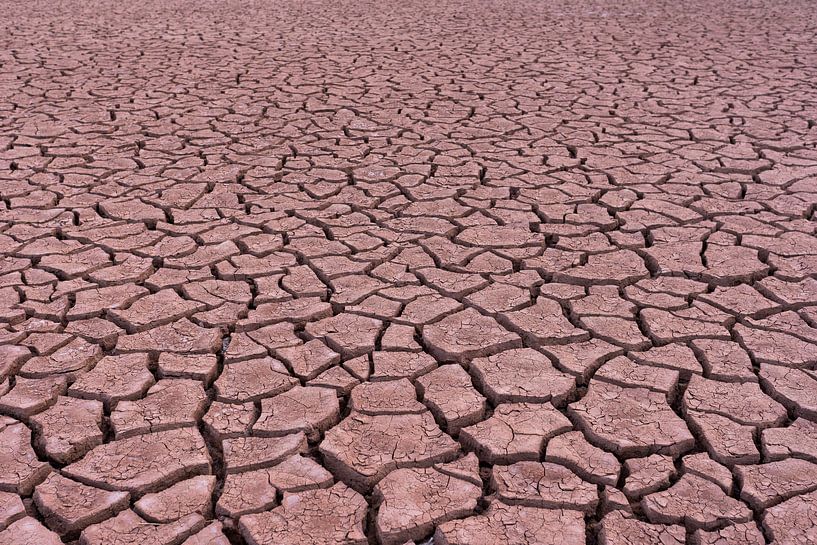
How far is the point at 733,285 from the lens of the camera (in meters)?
2.82

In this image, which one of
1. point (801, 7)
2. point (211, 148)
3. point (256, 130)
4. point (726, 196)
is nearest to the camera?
point (726, 196)

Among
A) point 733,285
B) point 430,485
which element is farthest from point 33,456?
point 733,285

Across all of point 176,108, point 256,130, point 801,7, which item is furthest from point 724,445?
point 801,7

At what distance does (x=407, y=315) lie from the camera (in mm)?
2602

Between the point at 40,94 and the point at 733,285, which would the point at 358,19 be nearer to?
the point at 40,94

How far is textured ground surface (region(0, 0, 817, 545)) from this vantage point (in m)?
1.80

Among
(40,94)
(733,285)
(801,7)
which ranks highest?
(801,7)

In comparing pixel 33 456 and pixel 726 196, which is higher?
pixel 726 196

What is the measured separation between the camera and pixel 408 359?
2.36m

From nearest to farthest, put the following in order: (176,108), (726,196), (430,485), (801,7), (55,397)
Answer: (430,485) < (55,397) < (726,196) < (176,108) < (801,7)

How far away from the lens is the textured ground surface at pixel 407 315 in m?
1.80

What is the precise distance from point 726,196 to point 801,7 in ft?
25.6

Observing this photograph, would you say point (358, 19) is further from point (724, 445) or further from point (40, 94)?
point (724, 445)

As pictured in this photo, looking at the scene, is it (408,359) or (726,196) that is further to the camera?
(726,196)
